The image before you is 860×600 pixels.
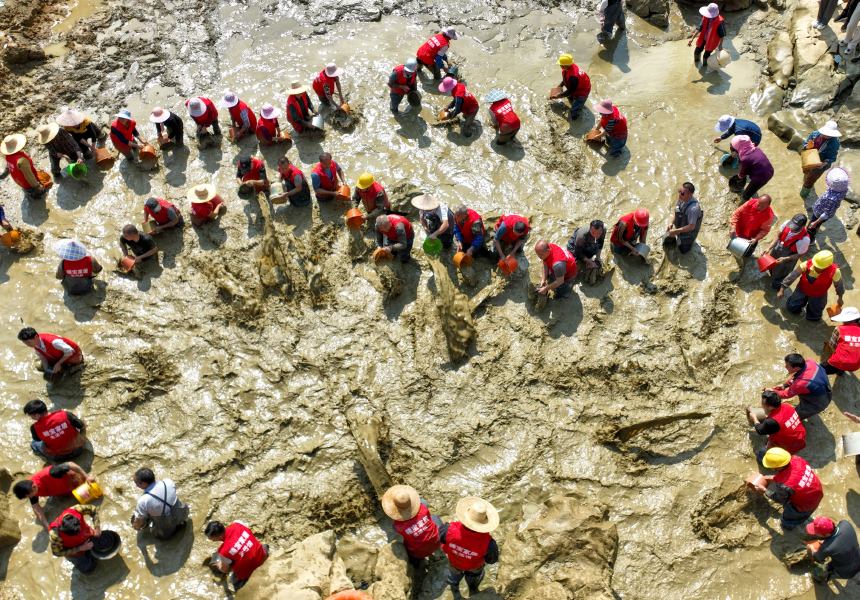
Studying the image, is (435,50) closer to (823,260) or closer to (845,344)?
(823,260)

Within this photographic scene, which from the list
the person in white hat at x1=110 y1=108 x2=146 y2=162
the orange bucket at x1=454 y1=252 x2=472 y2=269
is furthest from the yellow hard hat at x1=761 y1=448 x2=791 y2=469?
the person in white hat at x1=110 y1=108 x2=146 y2=162

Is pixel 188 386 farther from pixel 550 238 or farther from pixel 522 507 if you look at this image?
pixel 550 238

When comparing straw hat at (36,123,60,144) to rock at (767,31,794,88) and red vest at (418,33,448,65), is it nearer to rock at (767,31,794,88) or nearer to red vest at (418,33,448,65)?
red vest at (418,33,448,65)

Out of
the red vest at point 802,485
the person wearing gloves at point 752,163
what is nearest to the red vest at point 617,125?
the person wearing gloves at point 752,163

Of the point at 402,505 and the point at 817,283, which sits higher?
the point at 402,505

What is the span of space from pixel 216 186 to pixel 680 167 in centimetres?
760

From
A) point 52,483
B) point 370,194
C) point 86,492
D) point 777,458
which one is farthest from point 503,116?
point 52,483

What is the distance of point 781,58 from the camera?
1028 centimetres

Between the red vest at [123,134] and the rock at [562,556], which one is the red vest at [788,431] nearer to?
the rock at [562,556]

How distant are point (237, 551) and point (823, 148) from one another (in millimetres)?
9830

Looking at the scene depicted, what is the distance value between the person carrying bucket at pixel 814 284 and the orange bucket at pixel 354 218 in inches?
236

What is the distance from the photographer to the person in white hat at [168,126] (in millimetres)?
9273

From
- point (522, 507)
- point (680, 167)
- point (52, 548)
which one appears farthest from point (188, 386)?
point (680, 167)

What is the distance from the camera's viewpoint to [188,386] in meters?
7.18
